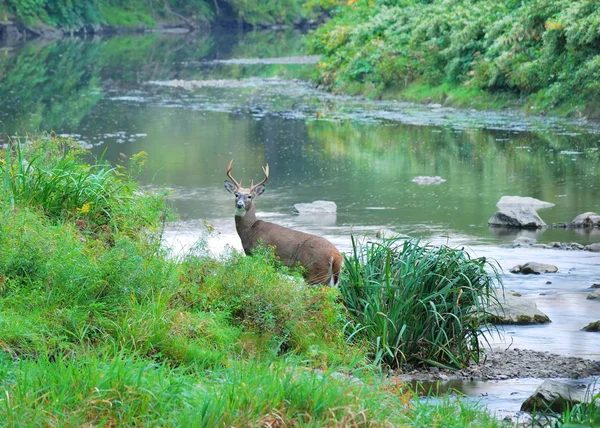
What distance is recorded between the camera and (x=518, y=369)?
845 centimetres

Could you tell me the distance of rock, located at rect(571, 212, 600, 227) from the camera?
15.0 m

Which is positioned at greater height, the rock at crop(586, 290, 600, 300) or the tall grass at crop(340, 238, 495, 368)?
the tall grass at crop(340, 238, 495, 368)

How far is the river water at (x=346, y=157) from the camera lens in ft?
43.1

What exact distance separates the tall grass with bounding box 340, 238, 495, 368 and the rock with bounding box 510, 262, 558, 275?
3.65m

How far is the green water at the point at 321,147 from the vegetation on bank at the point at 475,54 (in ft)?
3.53

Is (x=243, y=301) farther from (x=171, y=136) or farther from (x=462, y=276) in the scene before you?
(x=171, y=136)

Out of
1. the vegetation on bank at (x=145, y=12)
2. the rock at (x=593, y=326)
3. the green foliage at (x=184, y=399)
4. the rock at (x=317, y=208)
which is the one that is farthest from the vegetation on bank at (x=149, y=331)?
the vegetation on bank at (x=145, y=12)

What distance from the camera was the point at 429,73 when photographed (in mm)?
32750

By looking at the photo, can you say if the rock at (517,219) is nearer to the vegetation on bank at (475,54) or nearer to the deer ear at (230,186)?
the deer ear at (230,186)

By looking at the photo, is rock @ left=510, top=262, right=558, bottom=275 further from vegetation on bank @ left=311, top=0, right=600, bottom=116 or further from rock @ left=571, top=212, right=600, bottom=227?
vegetation on bank @ left=311, top=0, right=600, bottom=116

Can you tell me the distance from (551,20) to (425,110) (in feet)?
16.3

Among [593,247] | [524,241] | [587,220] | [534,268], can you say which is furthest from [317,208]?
[534,268]

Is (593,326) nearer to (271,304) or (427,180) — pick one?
(271,304)

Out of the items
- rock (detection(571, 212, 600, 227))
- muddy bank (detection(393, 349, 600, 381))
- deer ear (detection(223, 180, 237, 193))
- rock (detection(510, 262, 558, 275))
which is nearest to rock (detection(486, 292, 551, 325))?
muddy bank (detection(393, 349, 600, 381))
